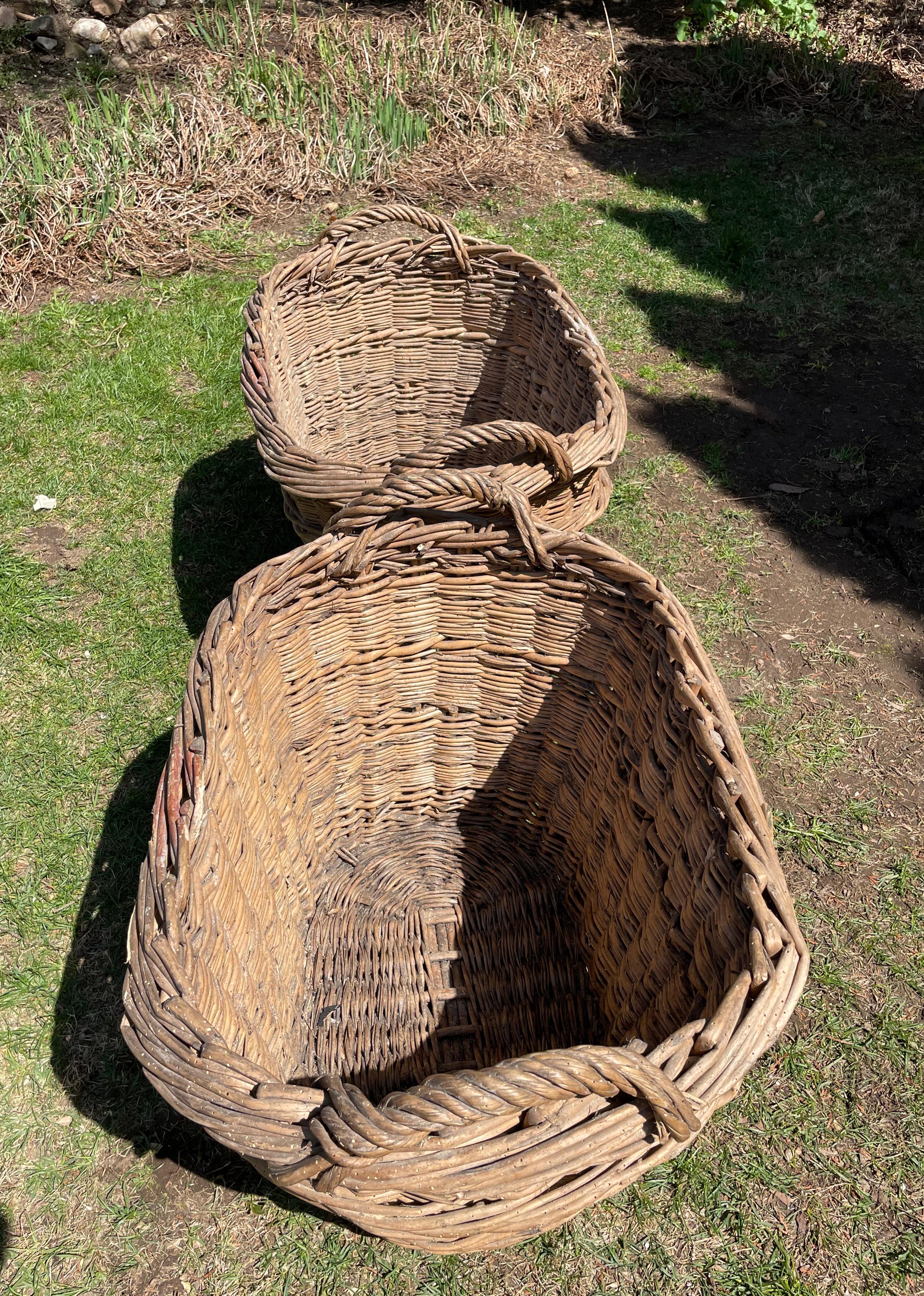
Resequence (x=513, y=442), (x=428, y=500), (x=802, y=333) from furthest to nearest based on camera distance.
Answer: (x=802, y=333), (x=513, y=442), (x=428, y=500)

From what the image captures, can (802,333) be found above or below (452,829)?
above

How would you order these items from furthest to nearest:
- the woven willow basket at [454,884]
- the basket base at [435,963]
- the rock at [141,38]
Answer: the rock at [141,38], the basket base at [435,963], the woven willow basket at [454,884]

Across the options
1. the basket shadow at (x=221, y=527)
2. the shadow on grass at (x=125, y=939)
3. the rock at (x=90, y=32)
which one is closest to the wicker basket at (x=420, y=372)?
the basket shadow at (x=221, y=527)

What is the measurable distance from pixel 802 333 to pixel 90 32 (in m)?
5.13

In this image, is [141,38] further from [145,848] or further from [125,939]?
[125,939]

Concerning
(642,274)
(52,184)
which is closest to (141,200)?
(52,184)

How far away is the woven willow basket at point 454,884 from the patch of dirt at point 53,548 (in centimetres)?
151

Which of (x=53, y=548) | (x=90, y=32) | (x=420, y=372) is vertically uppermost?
(x=90, y=32)

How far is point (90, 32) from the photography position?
19.6 feet

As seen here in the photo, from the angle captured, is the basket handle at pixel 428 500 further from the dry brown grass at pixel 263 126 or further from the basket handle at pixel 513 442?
the dry brown grass at pixel 263 126

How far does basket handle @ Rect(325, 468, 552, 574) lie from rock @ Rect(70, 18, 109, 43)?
19.3 ft

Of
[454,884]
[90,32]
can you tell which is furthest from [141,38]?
[454,884]

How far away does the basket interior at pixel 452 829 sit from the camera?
68.5 inches

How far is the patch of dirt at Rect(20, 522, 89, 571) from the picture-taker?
319 centimetres
